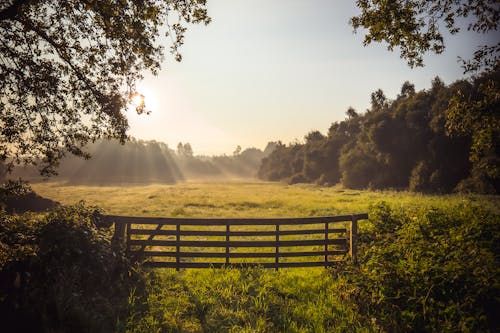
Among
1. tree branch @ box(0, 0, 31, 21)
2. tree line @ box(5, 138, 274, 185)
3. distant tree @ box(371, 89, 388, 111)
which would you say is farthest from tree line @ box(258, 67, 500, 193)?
tree line @ box(5, 138, 274, 185)

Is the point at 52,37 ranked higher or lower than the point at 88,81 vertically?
higher

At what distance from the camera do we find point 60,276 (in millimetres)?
5930

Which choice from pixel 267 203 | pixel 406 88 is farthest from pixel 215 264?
pixel 406 88

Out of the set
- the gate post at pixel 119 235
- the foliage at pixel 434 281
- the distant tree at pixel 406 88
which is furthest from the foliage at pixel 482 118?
the distant tree at pixel 406 88

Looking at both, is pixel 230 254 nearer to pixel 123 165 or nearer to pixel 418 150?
pixel 418 150

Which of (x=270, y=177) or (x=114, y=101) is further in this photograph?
(x=270, y=177)

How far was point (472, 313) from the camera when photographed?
5258mm

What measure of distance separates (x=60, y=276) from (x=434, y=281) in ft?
25.8

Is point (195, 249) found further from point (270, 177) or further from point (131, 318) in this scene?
point (270, 177)

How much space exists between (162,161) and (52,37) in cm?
13100

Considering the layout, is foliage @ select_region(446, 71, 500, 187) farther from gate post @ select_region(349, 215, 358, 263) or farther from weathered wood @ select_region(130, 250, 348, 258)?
weathered wood @ select_region(130, 250, 348, 258)

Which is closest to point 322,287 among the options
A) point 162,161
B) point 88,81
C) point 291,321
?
point 291,321

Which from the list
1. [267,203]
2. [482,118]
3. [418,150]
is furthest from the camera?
[418,150]

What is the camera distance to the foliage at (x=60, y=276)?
5205 mm
